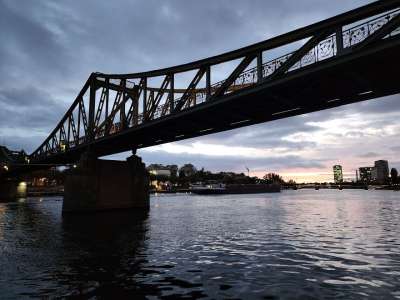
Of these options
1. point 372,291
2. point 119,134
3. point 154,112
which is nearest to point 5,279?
point 372,291

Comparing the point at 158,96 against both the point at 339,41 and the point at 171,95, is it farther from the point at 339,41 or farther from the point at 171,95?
the point at 339,41

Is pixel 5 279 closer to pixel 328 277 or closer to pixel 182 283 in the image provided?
pixel 182 283

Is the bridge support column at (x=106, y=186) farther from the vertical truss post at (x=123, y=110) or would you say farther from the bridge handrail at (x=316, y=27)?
the bridge handrail at (x=316, y=27)

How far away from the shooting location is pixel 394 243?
78.4 ft

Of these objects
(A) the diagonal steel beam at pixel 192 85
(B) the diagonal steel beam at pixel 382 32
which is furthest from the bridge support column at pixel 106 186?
(B) the diagonal steel beam at pixel 382 32

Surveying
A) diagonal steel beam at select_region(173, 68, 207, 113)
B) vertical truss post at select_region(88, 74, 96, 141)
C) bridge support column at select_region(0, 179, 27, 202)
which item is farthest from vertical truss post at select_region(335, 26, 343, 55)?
bridge support column at select_region(0, 179, 27, 202)

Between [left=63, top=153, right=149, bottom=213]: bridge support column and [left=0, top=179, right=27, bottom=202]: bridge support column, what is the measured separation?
293ft

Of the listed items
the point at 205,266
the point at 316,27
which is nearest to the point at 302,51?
the point at 316,27

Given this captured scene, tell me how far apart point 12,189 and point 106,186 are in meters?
95.6

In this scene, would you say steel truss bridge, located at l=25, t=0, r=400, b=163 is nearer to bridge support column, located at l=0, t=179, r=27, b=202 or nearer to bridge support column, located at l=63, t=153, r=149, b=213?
bridge support column, located at l=63, t=153, r=149, b=213

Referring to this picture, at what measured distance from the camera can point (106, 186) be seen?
198ft

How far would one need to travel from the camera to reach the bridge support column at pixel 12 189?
133575 mm

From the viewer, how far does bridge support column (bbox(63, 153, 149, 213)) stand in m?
56.3

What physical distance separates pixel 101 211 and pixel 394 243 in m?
44.5
